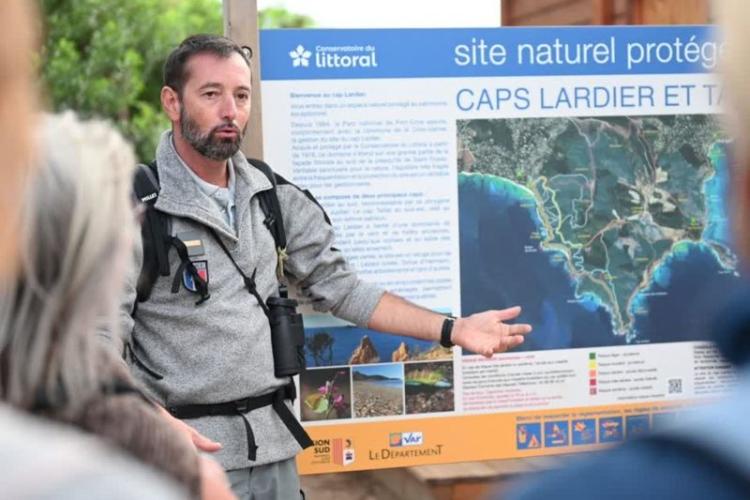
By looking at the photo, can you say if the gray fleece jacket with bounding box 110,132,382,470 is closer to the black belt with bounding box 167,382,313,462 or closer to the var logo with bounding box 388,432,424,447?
the black belt with bounding box 167,382,313,462

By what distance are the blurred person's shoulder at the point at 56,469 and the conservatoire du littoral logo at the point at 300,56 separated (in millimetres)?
3006

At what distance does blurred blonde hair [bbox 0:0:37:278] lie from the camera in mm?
1106

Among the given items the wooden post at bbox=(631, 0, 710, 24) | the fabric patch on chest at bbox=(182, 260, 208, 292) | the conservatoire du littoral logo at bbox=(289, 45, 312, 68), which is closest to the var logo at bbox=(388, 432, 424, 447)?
the fabric patch on chest at bbox=(182, 260, 208, 292)

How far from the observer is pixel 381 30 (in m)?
4.08

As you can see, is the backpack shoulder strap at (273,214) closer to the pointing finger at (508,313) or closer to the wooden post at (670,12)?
the pointing finger at (508,313)

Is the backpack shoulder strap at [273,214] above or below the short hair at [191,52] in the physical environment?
below

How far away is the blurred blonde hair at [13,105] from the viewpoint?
3.63 feet

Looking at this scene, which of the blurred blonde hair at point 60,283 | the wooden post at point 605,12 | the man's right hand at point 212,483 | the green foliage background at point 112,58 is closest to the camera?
the blurred blonde hair at point 60,283

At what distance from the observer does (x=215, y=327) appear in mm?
3453

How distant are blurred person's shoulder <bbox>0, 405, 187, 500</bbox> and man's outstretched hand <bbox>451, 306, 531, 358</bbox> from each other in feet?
9.23

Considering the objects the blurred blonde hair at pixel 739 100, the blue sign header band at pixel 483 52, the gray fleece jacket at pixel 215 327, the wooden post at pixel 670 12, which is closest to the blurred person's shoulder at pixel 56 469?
the blurred blonde hair at pixel 739 100

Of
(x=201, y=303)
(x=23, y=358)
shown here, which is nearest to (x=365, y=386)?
(x=201, y=303)

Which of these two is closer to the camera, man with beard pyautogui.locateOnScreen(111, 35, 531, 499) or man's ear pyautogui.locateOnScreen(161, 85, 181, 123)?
man with beard pyautogui.locateOnScreen(111, 35, 531, 499)

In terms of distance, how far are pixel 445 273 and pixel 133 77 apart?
1465 centimetres
